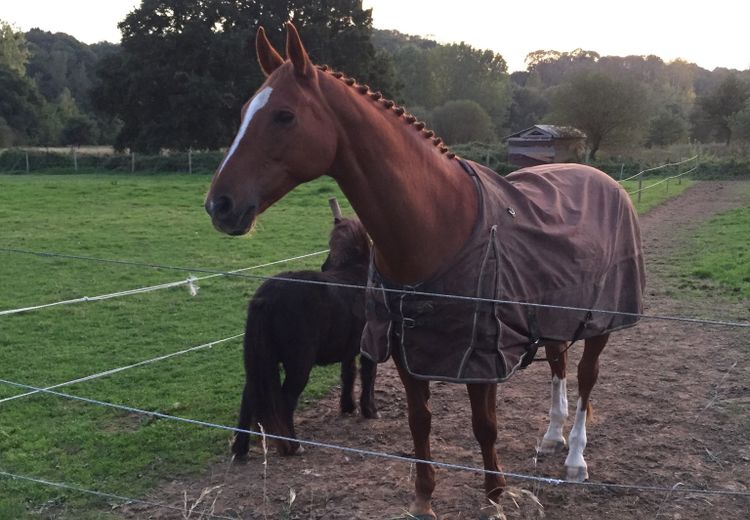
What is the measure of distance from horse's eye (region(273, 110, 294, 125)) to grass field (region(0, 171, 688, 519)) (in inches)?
94.1

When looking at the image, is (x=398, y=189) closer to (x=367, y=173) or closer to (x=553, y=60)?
(x=367, y=173)

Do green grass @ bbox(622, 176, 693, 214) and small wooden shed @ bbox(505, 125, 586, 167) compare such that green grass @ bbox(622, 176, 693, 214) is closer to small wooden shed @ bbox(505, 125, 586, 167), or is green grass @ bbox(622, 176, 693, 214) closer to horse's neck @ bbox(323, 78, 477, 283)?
small wooden shed @ bbox(505, 125, 586, 167)

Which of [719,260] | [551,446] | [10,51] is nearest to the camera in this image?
[551,446]

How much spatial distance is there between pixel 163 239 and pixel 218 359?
7.28m

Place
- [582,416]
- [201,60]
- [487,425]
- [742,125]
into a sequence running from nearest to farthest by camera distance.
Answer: [487,425] → [582,416] → [742,125] → [201,60]

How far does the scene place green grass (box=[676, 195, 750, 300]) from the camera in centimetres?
847

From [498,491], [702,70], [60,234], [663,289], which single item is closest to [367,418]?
[498,491]

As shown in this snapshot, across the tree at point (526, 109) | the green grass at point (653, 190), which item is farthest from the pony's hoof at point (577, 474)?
the tree at point (526, 109)

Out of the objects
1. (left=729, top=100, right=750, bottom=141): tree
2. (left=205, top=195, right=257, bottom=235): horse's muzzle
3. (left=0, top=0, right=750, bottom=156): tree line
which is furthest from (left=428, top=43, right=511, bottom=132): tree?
(left=205, top=195, right=257, bottom=235): horse's muzzle

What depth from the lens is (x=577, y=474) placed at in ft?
12.6

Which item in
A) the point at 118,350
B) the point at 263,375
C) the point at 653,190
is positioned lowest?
the point at 118,350

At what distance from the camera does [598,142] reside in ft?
99.7

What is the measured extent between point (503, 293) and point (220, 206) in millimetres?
1366

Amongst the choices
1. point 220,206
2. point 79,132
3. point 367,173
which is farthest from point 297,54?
point 79,132
